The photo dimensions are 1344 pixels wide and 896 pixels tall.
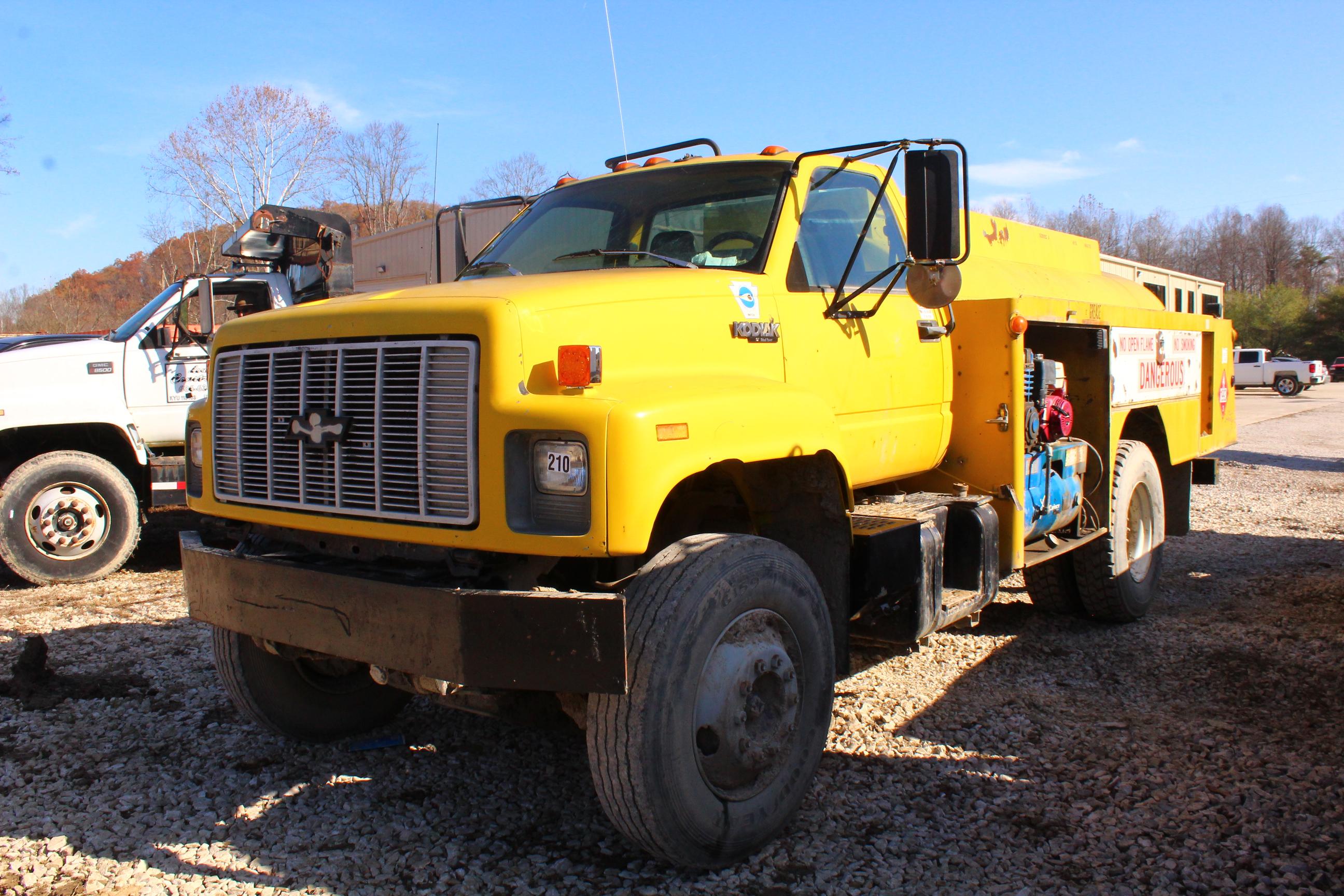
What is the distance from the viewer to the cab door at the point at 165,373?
25.6 feet

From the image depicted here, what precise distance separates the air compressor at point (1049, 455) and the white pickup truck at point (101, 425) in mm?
5598

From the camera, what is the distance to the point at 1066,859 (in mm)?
3188

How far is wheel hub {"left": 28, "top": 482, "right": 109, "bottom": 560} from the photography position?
24.2 feet

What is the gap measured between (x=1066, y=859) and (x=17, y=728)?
168 inches

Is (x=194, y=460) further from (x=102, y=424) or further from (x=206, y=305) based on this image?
(x=102, y=424)

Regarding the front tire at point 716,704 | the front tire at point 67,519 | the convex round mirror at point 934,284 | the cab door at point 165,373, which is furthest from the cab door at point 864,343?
the front tire at point 67,519

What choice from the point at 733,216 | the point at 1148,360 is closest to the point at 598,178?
the point at 733,216

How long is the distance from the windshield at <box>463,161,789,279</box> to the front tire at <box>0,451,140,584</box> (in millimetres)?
4740

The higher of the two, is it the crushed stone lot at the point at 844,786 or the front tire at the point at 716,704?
the front tire at the point at 716,704

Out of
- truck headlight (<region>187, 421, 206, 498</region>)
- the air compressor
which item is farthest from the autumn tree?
truck headlight (<region>187, 421, 206, 498</region>)

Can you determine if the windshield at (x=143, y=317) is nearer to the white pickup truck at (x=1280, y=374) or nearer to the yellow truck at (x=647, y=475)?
the yellow truck at (x=647, y=475)

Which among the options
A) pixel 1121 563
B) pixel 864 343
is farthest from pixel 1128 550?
pixel 864 343

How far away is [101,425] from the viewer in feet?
25.7

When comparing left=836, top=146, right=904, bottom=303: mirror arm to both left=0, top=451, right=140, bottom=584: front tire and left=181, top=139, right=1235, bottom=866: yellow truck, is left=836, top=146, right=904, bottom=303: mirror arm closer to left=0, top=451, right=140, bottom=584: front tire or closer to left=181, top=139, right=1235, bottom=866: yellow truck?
left=181, top=139, right=1235, bottom=866: yellow truck
